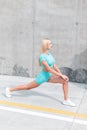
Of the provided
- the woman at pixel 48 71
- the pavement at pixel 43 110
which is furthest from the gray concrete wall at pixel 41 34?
the woman at pixel 48 71

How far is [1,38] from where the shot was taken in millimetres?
9008

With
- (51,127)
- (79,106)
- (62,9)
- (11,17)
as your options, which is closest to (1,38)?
(11,17)

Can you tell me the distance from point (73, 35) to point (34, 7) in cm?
128

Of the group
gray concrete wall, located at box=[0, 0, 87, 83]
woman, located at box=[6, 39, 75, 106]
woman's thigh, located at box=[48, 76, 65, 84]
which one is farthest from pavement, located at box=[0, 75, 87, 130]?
gray concrete wall, located at box=[0, 0, 87, 83]

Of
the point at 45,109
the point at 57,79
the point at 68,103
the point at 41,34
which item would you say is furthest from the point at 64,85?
the point at 41,34

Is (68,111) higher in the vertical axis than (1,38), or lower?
lower

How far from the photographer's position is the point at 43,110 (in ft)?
21.6

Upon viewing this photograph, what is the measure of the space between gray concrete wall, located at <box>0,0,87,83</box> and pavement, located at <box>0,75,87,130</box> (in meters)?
0.72

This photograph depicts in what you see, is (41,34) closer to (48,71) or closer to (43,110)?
(48,71)

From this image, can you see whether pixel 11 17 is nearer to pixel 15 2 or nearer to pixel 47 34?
pixel 15 2

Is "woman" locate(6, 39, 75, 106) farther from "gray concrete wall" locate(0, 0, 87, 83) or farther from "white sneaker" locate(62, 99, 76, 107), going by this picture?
"gray concrete wall" locate(0, 0, 87, 83)

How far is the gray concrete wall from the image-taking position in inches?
330

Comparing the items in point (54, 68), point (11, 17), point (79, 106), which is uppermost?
point (11, 17)

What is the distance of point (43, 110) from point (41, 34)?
8.98 feet
